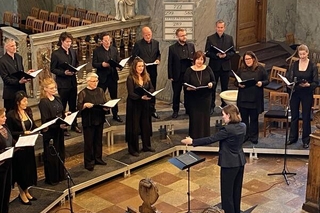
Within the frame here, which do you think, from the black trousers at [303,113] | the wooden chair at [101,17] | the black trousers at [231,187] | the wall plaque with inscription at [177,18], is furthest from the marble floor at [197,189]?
the wooden chair at [101,17]

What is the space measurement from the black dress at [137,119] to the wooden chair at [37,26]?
18.5 ft

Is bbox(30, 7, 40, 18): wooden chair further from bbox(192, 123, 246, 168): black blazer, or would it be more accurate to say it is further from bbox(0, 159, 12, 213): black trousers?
bbox(192, 123, 246, 168): black blazer

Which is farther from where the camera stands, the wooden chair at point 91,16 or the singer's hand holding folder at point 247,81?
the wooden chair at point 91,16

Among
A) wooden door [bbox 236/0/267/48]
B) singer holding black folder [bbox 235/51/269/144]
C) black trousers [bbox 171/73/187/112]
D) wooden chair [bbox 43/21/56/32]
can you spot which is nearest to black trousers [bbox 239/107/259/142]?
singer holding black folder [bbox 235/51/269/144]

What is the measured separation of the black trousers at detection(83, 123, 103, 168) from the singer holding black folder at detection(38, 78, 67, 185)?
0.41 metres

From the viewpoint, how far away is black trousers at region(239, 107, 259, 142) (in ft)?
30.4

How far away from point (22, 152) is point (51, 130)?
0.61 m

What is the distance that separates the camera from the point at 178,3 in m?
11.1

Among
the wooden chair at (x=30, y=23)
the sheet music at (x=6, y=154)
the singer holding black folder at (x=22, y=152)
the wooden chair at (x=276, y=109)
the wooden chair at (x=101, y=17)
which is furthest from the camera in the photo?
the wooden chair at (x=30, y=23)

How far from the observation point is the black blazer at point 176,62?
32.3ft

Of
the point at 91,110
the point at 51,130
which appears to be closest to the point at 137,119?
the point at 91,110

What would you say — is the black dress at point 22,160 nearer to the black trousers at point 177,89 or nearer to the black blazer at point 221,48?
the black trousers at point 177,89

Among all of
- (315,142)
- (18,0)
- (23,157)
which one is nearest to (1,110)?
(23,157)

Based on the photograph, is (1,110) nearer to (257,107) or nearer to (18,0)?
(257,107)
